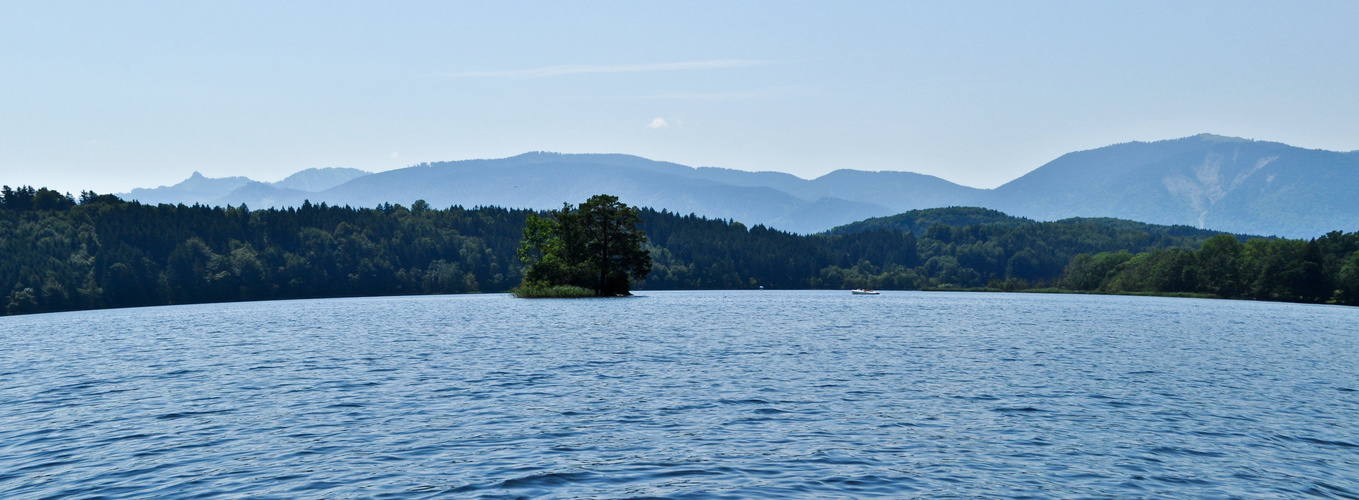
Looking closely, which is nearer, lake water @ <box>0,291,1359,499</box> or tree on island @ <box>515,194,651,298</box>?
lake water @ <box>0,291,1359,499</box>

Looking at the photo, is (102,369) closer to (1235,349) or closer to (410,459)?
(410,459)

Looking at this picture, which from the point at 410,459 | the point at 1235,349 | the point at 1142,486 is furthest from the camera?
the point at 1235,349

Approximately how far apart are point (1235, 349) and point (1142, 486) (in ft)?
165

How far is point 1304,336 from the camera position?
266ft

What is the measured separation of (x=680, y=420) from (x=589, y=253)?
143 m

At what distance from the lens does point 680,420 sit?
32.3m

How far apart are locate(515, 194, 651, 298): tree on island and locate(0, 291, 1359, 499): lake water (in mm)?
102044

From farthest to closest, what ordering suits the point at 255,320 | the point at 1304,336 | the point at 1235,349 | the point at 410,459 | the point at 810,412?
1. the point at 255,320
2. the point at 1304,336
3. the point at 1235,349
4. the point at 810,412
5. the point at 410,459

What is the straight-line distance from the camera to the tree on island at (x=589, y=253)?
17000cm

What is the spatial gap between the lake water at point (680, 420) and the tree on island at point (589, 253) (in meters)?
102

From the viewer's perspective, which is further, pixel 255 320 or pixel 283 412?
pixel 255 320

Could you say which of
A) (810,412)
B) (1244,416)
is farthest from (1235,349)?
(810,412)

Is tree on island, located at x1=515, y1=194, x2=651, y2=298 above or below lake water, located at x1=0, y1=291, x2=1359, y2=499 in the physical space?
above

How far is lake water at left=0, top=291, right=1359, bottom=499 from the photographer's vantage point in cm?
2353
